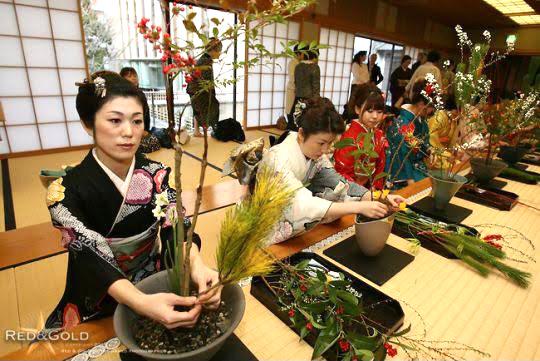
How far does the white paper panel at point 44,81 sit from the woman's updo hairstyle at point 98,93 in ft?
14.8

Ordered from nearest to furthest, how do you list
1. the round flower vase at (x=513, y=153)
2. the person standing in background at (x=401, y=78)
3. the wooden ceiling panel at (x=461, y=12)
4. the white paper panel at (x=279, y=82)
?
the round flower vase at (x=513, y=153) < the white paper panel at (x=279, y=82) < the person standing in background at (x=401, y=78) < the wooden ceiling panel at (x=461, y=12)

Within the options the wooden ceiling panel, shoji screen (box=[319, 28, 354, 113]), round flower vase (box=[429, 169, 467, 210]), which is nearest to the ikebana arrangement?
round flower vase (box=[429, 169, 467, 210])

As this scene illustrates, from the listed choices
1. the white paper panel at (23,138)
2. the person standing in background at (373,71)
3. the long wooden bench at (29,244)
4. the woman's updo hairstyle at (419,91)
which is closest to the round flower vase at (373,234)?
the long wooden bench at (29,244)

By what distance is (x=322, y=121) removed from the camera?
149 centimetres

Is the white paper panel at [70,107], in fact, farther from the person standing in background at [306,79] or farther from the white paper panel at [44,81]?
the person standing in background at [306,79]

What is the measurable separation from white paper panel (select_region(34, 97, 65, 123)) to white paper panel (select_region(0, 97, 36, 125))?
0.08m

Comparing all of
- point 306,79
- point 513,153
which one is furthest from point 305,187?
point 306,79

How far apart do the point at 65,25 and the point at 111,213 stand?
4710mm

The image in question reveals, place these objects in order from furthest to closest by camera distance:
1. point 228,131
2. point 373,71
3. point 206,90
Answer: point 373,71, point 228,131, point 206,90

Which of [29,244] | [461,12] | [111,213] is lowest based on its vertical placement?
[29,244]

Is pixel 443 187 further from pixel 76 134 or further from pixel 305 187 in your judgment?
pixel 76 134

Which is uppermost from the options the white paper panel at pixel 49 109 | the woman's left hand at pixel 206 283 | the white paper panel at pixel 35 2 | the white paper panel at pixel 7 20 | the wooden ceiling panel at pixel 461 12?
the wooden ceiling panel at pixel 461 12

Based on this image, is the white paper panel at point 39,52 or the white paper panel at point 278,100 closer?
the white paper panel at point 39,52

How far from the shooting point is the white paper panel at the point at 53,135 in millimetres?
4656
